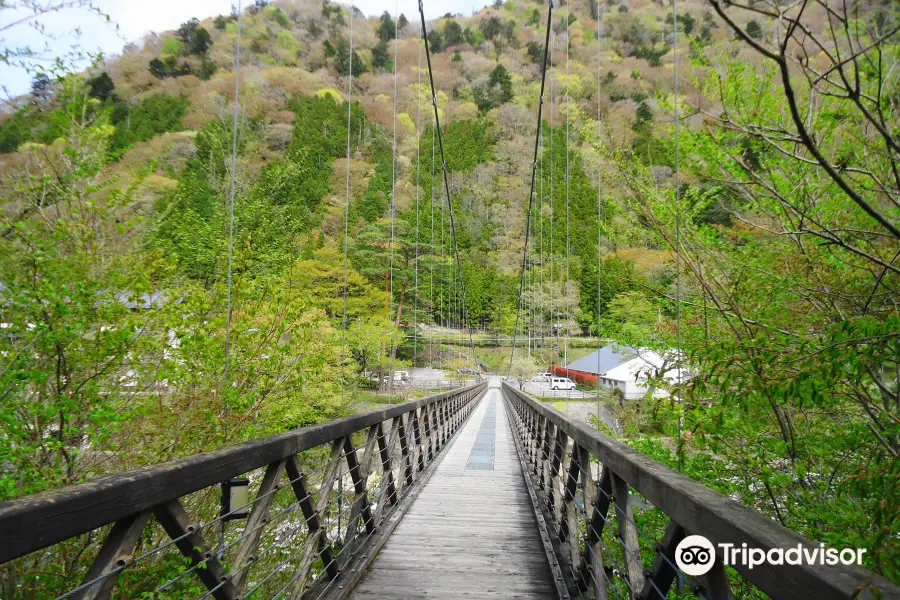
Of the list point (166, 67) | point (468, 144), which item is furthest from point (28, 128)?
point (468, 144)

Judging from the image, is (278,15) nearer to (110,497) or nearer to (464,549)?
(464,549)

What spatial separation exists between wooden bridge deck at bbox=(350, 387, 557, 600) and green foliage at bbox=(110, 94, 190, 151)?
329cm

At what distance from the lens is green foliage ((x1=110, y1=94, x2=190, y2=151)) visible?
407 cm

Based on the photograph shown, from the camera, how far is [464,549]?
2.42 m

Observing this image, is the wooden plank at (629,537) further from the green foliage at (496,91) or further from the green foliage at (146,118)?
the green foliage at (496,91)

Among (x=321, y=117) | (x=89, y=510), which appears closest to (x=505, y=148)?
(x=321, y=117)

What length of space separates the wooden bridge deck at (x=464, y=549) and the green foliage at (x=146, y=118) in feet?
10.8

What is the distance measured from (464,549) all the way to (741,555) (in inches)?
77.6

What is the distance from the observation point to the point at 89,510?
762 mm

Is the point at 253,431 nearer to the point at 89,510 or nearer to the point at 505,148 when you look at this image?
the point at 89,510

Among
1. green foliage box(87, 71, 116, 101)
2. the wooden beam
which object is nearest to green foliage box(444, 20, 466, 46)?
green foliage box(87, 71, 116, 101)

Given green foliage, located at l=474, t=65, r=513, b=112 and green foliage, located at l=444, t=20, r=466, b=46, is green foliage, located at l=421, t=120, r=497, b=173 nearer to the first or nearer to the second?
green foliage, located at l=474, t=65, r=513, b=112

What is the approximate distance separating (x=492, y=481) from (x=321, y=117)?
37.4 m

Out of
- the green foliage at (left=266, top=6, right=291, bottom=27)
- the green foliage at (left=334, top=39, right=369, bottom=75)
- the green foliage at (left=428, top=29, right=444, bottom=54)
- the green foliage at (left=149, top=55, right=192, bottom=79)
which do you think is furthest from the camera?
the green foliage at (left=428, top=29, right=444, bottom=54)
